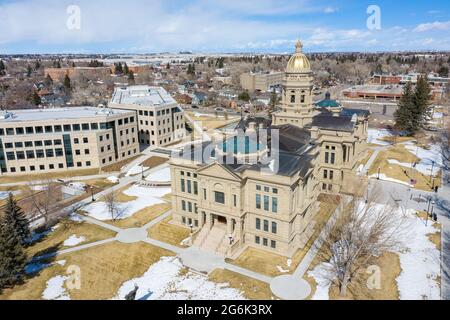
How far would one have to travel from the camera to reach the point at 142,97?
109 metres

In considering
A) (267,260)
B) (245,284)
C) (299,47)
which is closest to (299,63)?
(299,47)

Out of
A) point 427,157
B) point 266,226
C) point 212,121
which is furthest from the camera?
point 212,121

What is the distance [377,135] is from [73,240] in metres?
91.7

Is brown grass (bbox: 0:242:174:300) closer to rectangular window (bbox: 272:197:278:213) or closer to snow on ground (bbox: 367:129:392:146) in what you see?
rectangular window (bbox: 272:197:278:213)

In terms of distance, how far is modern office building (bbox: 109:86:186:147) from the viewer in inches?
3831

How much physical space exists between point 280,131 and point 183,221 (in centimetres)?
2322

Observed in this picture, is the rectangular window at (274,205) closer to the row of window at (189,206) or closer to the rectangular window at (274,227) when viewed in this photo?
the rectangular window at (274,227)

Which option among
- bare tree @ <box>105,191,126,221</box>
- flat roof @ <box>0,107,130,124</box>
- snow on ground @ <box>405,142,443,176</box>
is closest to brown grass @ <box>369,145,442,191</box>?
snow on ground @ <box>405,142,443,176</box>

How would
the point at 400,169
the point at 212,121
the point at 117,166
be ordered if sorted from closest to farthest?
the point at 400,169, the point at 117,166, the point at 212,121

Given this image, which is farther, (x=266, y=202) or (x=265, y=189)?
(x=266, y=202)

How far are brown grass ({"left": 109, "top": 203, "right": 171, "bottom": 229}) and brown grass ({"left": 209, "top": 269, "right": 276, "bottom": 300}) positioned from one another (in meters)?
17.8

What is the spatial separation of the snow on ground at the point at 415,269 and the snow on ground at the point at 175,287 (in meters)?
10.5

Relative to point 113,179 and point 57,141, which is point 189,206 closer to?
point 113,179

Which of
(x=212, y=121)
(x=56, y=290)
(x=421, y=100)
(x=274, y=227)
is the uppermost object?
(x=421, y=100)
